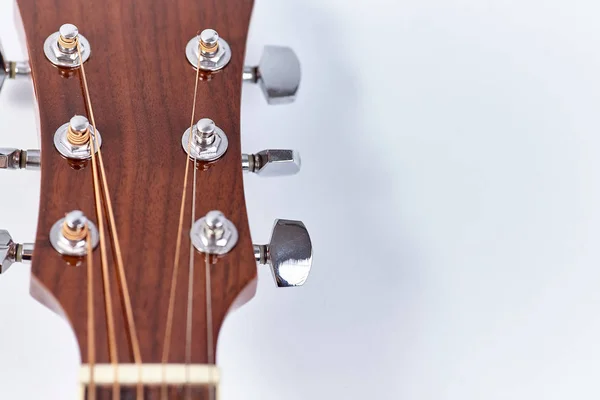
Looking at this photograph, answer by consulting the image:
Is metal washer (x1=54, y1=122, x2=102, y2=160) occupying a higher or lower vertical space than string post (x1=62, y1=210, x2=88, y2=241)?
higher

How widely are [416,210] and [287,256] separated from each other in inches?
15.4

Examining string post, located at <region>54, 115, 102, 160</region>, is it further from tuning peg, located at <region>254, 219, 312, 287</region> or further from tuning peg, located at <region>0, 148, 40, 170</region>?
tuning peg, located at <region>254, 219, 312, 287</region>

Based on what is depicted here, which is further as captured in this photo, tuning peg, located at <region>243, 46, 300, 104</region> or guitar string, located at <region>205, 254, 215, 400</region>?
tuning peg, located at <region>243, 46, 300, 104</region>

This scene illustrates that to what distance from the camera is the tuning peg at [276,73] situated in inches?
52.7

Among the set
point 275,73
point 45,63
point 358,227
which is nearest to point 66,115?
point 45,63

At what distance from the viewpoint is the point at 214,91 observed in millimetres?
1226

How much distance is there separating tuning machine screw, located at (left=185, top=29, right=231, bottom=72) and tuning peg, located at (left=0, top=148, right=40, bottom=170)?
209mm

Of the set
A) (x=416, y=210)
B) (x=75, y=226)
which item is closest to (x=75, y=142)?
(x=75, y=226)

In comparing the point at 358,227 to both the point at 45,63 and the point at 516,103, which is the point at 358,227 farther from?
the point at 45,63

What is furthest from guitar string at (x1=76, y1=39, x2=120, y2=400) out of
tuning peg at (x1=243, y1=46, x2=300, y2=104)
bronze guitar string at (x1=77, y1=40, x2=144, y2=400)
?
tuning peg at (x1=243, y1=46, x2=300, y2=104)

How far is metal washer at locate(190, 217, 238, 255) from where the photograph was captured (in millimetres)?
1119

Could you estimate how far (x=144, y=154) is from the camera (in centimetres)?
116

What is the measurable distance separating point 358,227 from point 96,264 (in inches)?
20.0

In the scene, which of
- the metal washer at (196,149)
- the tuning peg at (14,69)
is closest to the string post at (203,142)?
the metal washer at (196,149)
